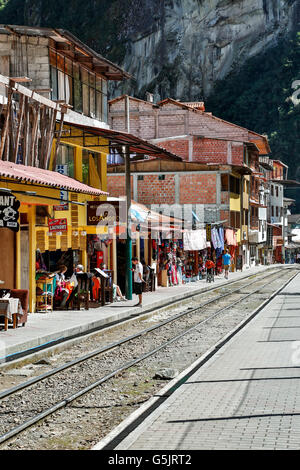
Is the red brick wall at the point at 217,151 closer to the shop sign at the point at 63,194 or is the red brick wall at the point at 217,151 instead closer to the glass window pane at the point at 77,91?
the glass window pane at the point at 77,91

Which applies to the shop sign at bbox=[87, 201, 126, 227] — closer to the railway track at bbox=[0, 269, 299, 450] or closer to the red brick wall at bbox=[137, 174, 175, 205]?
the railway track at bbox=[0, 269, 299, 450]

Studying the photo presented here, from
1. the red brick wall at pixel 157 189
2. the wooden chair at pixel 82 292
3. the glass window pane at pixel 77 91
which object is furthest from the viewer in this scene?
the red brick wall at pixel 157 189

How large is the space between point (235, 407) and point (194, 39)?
106998 mm

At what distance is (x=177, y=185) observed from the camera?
5528 cm

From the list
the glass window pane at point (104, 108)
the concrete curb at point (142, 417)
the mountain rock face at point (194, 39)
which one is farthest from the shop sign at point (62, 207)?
the mountain rock face at point (194, 39)

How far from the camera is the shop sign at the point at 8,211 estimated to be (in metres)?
18.3

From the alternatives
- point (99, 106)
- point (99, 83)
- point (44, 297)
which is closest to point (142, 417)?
point (44, 297)

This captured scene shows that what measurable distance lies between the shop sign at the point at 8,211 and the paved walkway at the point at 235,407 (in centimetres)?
636

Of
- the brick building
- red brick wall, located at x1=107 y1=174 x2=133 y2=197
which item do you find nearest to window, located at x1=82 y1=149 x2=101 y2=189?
the brick building

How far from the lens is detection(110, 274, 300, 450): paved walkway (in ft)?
24.9

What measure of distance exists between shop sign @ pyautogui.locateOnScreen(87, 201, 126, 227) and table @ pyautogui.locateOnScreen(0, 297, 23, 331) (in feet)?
26.4

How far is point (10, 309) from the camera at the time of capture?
1747cm

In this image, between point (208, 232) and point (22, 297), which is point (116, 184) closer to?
point (208, 232)

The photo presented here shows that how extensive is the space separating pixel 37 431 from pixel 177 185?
46.8 meters
